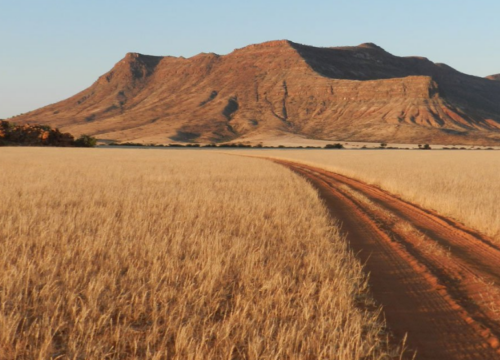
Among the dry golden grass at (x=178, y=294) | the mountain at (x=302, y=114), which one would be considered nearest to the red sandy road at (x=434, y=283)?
the dry golden grass at (x=178, y=294)

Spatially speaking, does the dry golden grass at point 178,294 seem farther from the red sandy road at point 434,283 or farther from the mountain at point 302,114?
the mountain at point 302,114

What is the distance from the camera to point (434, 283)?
5305 mm

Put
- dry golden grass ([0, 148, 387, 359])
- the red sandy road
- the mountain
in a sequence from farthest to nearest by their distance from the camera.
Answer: the mountain < the red sandy road < dry golden grass ([0, 148, 387, 359])

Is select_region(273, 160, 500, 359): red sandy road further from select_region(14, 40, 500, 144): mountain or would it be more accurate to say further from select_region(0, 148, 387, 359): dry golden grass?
select_region(14, 40, 500, 144): mountain

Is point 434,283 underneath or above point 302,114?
underneath

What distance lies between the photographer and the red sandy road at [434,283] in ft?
12.2

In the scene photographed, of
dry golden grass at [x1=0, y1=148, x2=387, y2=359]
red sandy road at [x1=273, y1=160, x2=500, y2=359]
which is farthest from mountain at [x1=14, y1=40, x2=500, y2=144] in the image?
dry golden grass at [x1=0, y1=148, x2=387, y2=359]

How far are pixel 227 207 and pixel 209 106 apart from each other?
6729 inches

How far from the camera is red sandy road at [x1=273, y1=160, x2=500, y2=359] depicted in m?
3.72

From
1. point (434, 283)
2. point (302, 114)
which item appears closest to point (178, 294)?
point (434, 283)

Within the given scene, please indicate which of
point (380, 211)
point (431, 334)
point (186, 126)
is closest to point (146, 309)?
point (431, 334)

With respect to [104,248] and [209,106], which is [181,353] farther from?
[209,106]

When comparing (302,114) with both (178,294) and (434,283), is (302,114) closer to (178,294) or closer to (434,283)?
(434,283)

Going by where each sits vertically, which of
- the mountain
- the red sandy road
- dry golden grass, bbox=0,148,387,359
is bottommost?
the red sandy road
